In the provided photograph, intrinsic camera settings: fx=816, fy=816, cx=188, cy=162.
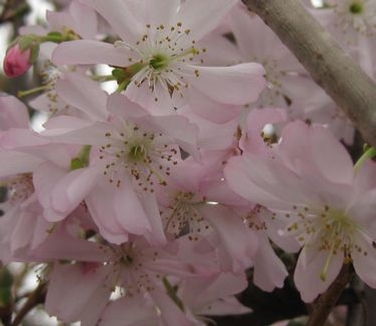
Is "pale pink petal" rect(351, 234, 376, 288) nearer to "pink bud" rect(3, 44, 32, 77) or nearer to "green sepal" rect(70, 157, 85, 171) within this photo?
"green sepal" rect(70, 157, 85, 171)

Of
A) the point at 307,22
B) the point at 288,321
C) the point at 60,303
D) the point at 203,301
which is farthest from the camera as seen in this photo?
the point at 288,321

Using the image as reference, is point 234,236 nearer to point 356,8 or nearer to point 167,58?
point 167,58

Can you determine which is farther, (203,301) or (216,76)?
(203,301)

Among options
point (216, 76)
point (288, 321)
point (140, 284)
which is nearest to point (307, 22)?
point (216, 76)

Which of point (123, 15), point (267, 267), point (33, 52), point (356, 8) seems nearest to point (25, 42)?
point (33, 52)

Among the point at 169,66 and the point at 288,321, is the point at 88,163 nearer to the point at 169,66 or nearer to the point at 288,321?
the point at 169,66

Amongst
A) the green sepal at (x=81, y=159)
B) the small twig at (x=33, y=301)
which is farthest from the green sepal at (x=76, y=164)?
the small twig at (x=33, y=301)

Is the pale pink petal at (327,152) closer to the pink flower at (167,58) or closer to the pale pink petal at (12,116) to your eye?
the pink flower at (167,58)
